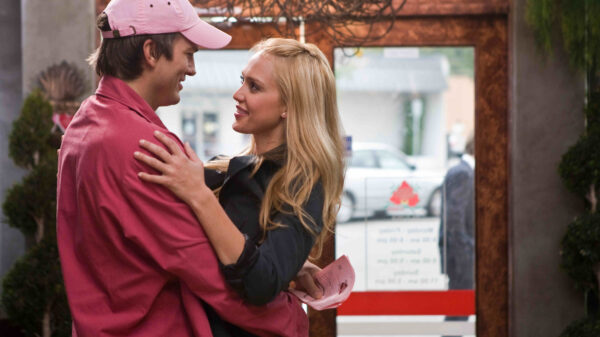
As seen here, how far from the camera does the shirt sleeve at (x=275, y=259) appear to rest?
1577 millimetres

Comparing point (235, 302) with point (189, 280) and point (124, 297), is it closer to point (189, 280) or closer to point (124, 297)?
point (189, 280)

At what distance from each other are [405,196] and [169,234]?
3326mm

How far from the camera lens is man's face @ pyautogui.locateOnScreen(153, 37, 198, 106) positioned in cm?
170

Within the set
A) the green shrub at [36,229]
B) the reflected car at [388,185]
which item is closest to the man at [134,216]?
the green shrub at [36,229]

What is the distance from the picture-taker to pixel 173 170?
1.56m

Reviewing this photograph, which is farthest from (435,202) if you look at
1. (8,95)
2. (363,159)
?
(8,95)

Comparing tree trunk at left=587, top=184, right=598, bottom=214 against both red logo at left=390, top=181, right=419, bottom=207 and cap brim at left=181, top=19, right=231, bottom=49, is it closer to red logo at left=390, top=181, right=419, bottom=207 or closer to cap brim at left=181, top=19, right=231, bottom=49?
red logo at left=390, top=181, right=419, bottom=207

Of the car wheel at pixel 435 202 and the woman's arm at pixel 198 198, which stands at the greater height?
the woman's arm at pixel 198 198

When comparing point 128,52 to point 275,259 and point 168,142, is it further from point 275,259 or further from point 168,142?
point 275,259

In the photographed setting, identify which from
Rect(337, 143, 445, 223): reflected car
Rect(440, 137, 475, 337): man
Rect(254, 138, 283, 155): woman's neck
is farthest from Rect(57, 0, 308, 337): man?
Rect(440, 137, 475, 337): man

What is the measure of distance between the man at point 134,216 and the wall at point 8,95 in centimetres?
326

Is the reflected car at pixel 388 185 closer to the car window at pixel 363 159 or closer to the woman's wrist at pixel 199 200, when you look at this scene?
the car window at pixel 363 159

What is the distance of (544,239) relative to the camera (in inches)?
177

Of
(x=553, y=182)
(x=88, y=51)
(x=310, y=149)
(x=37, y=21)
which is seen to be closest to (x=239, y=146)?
(x=88, y=51)
